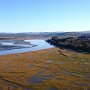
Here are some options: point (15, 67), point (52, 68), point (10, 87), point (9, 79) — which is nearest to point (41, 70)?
point (52, 68)

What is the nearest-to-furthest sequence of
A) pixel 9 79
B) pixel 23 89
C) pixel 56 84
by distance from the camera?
1. pixel 23 89
2. pixel 56 84
3. pixel 9 79

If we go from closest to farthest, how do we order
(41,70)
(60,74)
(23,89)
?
1. (23,89)
2. (60,74)
3. (41,70)

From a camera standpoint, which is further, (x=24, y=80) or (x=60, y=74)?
(x=60, y=74)

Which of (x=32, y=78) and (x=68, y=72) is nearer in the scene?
(x=32, y=78)

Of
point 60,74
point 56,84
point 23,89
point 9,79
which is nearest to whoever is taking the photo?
point 23,89

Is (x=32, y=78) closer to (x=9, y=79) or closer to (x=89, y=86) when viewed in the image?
(x=9, y=79)

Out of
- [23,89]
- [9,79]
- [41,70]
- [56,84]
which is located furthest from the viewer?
[41,70]

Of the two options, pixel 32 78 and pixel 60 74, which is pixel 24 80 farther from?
pixel 60 74

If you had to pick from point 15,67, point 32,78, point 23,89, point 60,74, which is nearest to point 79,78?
point 60,74
